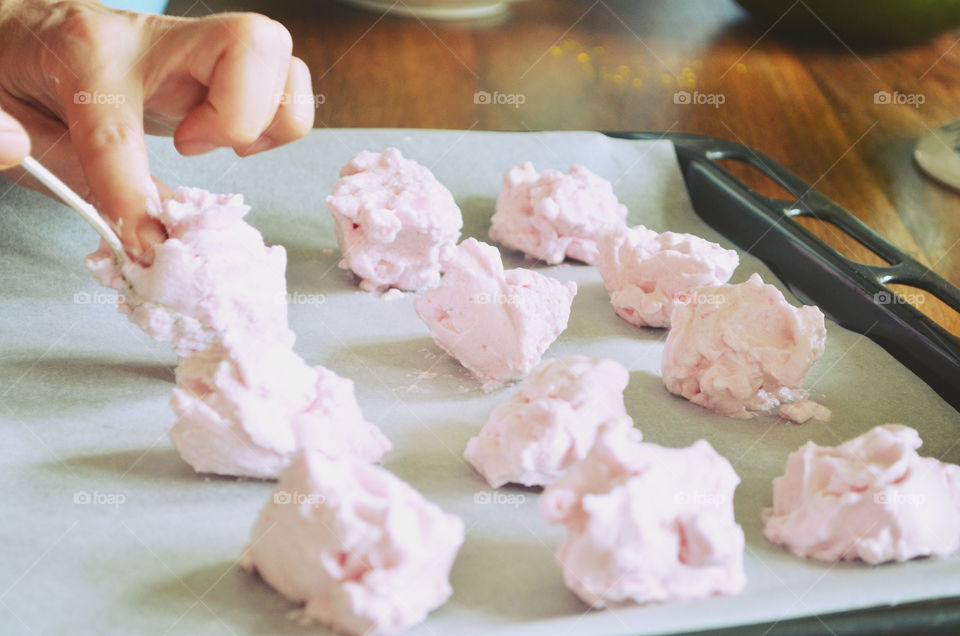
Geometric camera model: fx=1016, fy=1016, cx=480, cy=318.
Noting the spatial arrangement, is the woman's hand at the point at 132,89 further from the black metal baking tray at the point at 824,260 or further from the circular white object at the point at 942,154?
the circular white object at the point at 942,154

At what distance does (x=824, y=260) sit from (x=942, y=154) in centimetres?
121

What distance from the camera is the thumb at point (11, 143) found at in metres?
1.14

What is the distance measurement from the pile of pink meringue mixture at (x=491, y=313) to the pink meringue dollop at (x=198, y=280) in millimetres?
249

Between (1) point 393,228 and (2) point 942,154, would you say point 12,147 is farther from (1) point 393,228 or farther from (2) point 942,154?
(2) point 942,154

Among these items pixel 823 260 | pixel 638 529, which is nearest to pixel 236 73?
pixel 638 529

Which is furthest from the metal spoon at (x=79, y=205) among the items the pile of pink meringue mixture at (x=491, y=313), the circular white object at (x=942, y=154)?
the circular white object at (x=942, y=154)

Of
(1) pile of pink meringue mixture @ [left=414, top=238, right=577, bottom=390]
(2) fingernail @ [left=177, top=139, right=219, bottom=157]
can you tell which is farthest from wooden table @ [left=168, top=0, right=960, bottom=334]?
(1) pile of pink meringue mixture @ [left=414, top=238, right=577, bottom=390]

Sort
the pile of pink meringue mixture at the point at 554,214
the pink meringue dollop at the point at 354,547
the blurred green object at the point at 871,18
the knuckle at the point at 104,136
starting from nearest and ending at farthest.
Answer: the pink meringue dollop at the point at 354,547, the knuckle at the point at 104,136, the pile of pink meringue mixture at the point at 554,214, the blurred green object at the point at 871,18

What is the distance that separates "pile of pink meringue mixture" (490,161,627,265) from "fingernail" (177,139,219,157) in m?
0.55

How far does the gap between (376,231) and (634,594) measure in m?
0.85

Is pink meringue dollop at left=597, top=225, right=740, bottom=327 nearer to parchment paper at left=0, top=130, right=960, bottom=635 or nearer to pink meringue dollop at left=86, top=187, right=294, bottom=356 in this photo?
parchment paper at left=0, top=130, right=960, bottom=635

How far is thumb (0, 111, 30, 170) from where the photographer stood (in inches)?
44.9

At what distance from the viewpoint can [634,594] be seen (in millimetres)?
989

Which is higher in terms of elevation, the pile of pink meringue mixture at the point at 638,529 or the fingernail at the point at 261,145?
the pile of pink meringue mixture at the point at 638,529
